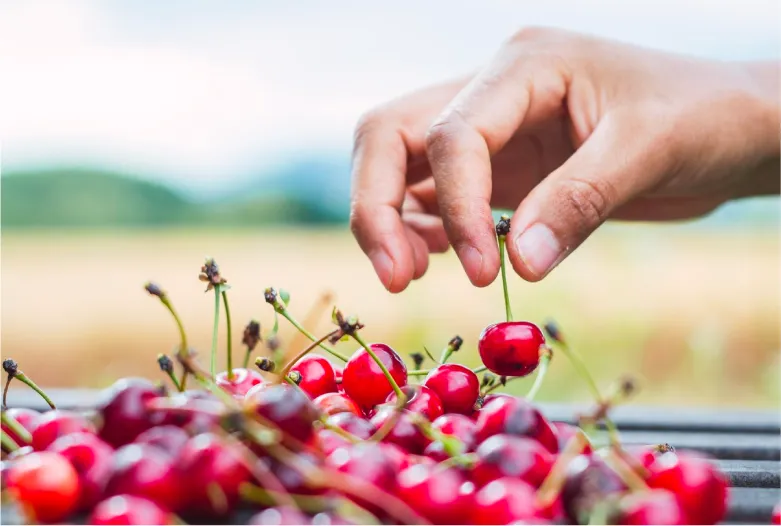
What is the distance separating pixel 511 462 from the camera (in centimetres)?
58

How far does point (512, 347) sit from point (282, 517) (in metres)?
0.39

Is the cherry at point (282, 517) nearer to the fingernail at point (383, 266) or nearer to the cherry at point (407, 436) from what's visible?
the cherry at point (407, 436)

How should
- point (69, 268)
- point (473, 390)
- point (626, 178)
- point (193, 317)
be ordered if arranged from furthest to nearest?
point (69, 268) → point (193, 317) → point (626, 178) → point (473, 390)

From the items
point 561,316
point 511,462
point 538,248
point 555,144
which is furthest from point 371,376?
point 561,316

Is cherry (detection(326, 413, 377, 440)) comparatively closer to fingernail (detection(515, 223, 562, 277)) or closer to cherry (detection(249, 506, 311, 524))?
cherry (detection(249, 506, 311, 524))

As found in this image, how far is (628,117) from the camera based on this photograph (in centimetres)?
135

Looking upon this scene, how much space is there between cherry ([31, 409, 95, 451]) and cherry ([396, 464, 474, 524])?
0.90 ft

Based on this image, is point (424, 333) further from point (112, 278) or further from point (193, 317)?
point (112, 278)

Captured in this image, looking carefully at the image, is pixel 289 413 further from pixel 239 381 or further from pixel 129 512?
pixel 239 381

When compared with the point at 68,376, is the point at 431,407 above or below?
below

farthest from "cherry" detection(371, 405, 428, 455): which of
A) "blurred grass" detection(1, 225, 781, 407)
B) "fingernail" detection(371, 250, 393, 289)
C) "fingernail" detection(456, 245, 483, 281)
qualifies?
"blurred grass" detection(1, 225, 781, 407)

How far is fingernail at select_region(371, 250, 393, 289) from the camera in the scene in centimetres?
136

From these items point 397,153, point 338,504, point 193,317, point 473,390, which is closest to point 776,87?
point 397,153

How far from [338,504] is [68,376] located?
3.84m
